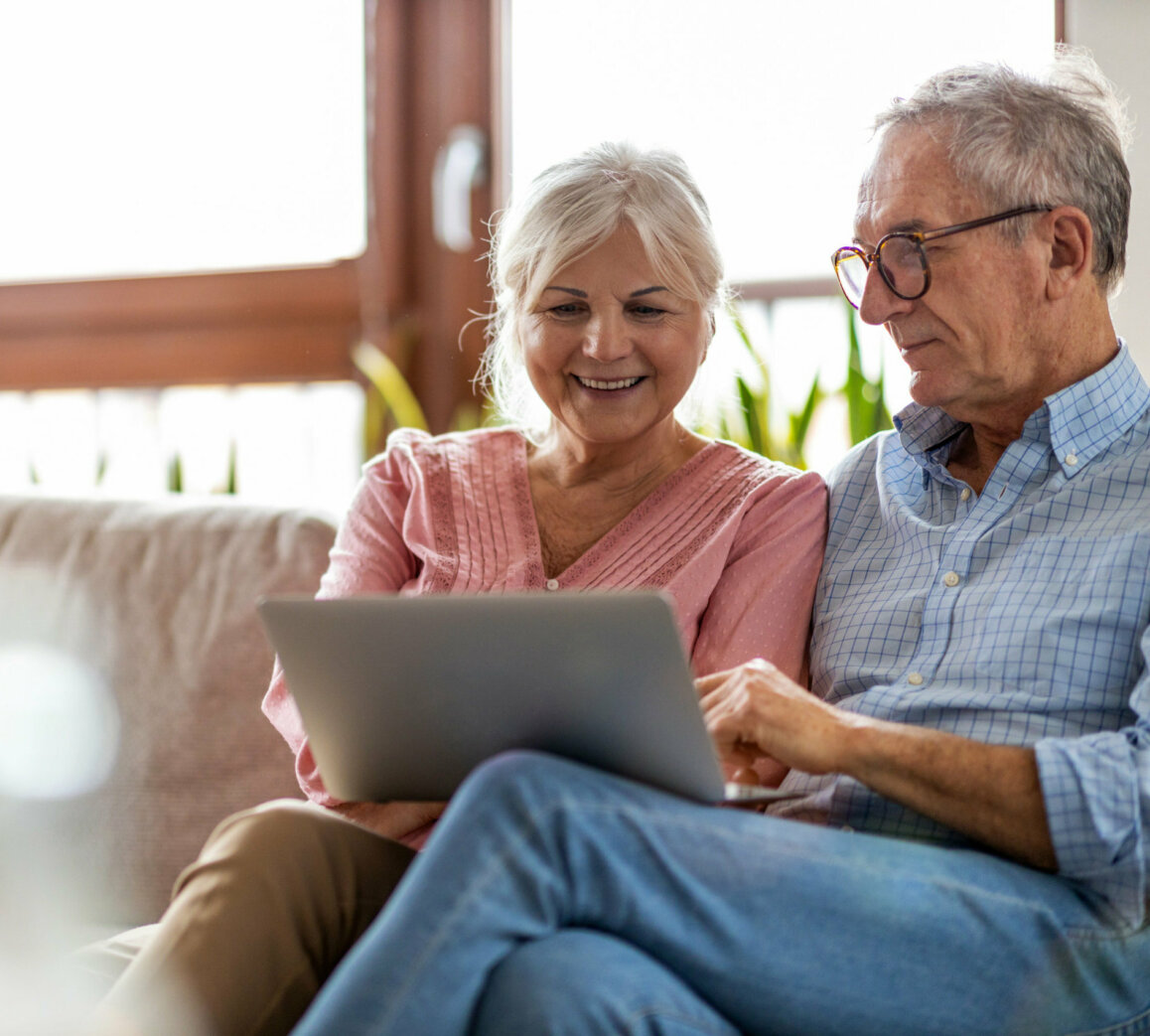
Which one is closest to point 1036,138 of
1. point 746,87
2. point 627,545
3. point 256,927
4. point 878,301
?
point 878,301

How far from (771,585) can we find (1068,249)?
51cm

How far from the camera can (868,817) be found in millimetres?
1348

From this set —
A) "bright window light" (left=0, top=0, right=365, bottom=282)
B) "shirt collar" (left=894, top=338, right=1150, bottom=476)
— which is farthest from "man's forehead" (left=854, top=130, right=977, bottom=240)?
"bright window light" (left=0, top=0, right=365, bottom=282)

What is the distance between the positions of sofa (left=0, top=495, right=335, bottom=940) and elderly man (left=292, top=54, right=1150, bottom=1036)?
0.78 meters

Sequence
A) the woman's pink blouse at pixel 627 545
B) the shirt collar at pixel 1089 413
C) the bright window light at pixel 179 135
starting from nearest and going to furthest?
the shirt collar at pixel 1089 413 → the woman's pink blouse at pixel 627 545 → the bright window light at pixel 179 135

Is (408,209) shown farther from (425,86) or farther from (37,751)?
(37,751)

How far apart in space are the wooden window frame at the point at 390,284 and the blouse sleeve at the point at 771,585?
4.99ft

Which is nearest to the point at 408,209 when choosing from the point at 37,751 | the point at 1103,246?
the point at 37,751

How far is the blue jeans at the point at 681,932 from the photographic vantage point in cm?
97

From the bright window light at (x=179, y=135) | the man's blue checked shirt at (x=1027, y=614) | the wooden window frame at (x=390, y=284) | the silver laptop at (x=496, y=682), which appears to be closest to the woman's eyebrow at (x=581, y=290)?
the man's blue checked shirt at (x=1027, y=614)

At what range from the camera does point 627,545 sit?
1.61 metres

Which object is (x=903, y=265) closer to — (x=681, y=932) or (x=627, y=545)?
(x=627, y=545)

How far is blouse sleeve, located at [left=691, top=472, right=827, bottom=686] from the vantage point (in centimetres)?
149

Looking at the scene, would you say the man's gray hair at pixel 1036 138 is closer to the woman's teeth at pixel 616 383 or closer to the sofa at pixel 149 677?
the woman's teeth at pixel 616 383
